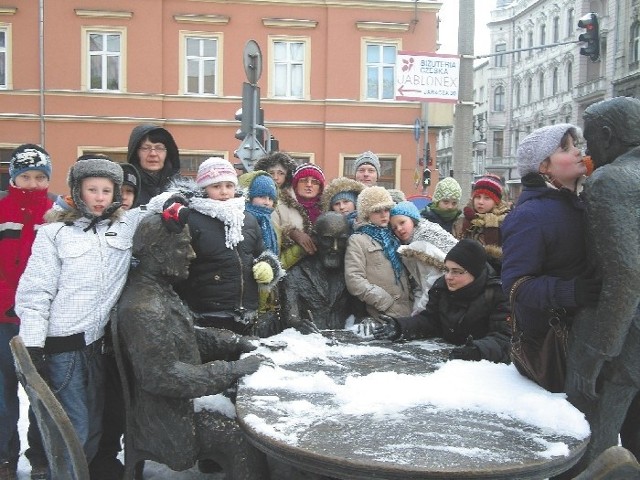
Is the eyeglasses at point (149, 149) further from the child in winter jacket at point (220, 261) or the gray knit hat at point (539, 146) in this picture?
the gray knit hat at point (539, 146)

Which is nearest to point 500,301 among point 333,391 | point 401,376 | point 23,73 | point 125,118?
point 401,376

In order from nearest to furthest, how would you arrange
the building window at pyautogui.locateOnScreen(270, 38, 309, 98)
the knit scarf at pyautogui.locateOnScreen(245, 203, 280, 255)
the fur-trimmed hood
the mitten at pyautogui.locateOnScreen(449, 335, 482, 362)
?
1. the mitten at pyautogui.locateOnScreen(449, 335, 482, 362)
2. the knit scarf at pyautogui.locateOnScreen(245, 203, 280, 255)
3. the fur-trimmed hood
4. the building window at pyautogui.locateOnScreen(270, 38, 309, 98)

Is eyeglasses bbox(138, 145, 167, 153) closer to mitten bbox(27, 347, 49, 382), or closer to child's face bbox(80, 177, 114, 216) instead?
child's face bbox(80, 177, 114, 216)

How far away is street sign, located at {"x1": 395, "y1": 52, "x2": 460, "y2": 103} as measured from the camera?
31.6 ft

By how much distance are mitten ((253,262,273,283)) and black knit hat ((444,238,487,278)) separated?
1015mm

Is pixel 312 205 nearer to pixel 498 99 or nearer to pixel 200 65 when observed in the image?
pixel 200 65

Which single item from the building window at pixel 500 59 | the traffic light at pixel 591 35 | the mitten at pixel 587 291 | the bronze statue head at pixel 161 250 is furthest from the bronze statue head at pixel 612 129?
the building window at pixel 500 59

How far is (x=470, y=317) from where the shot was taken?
11.3 ft

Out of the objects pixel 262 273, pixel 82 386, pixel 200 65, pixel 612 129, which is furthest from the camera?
pixel 200 65

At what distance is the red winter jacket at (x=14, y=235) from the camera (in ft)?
11.1

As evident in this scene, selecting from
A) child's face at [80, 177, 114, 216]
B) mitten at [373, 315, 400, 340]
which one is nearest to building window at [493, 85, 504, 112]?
mitten at [373, 315, 400, 340]

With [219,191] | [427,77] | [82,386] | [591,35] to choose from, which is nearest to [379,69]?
[591,35]

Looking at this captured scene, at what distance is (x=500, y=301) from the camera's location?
3.39 meters

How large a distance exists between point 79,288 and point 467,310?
1.99 meters
